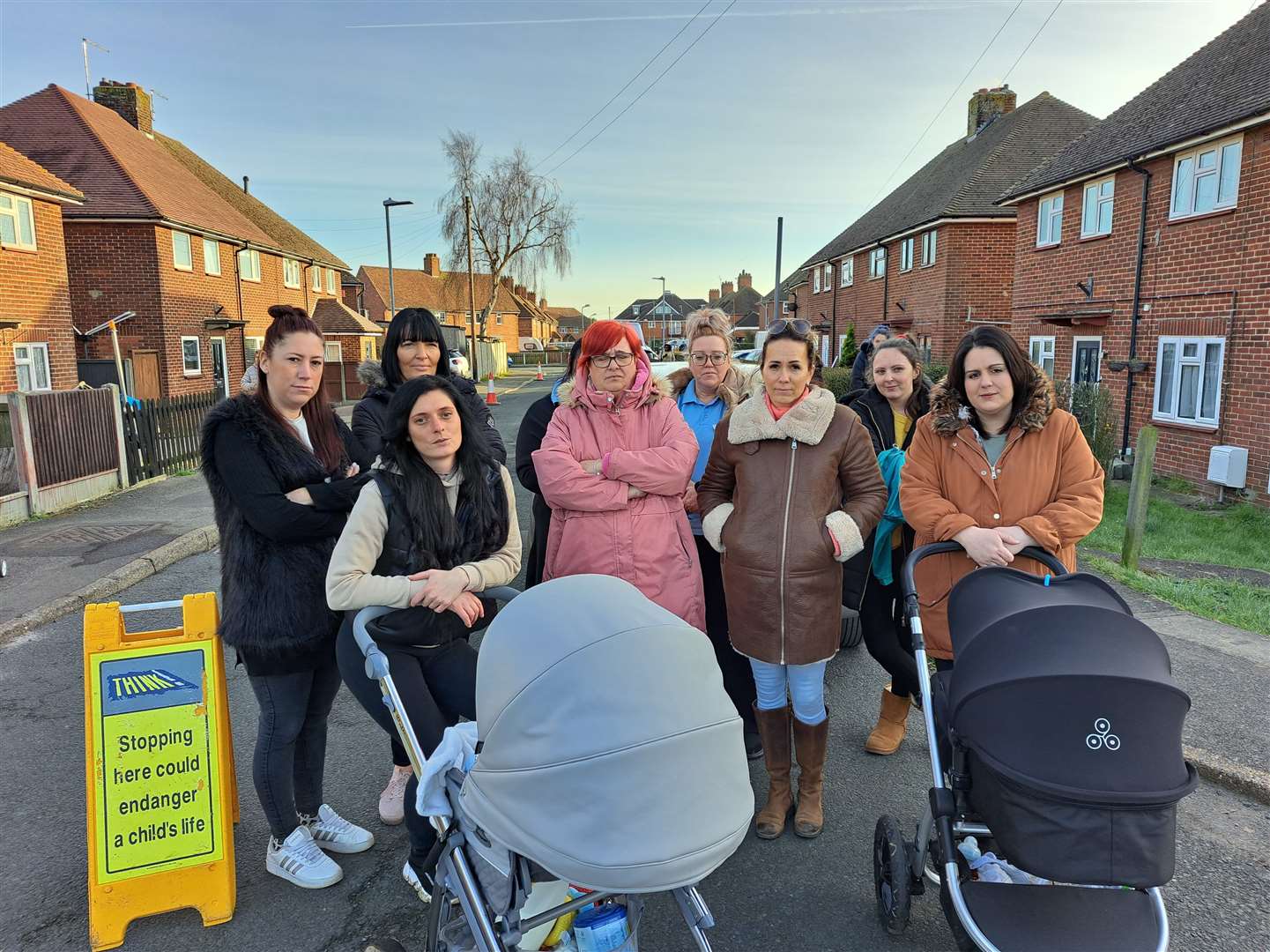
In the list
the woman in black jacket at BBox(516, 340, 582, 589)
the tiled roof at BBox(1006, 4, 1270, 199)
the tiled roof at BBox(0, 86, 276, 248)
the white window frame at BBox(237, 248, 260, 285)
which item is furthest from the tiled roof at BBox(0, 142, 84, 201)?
the tiled roof at BBox(1006, 4, 1270, 199)

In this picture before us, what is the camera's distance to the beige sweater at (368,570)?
8.79ft

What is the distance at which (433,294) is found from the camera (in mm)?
78938

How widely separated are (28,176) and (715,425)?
19.7 m

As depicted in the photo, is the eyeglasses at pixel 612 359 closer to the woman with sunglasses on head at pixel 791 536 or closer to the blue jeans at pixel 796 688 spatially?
the woman with sunglasses on head at pixel 791 536

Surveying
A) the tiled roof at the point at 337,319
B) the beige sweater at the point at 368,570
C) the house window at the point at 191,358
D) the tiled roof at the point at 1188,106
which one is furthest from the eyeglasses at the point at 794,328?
the tiled roof at the point at 337,319

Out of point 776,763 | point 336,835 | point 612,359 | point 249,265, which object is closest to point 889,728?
point 776,763

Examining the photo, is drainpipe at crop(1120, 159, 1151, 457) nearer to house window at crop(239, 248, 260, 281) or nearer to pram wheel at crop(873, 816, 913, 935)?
pram wheel at crop(873, 816, 913, 935)

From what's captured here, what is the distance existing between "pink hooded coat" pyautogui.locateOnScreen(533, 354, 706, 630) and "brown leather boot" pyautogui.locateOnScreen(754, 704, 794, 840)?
55 centimetres

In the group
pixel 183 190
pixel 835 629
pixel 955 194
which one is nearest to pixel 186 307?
pixel 183 190

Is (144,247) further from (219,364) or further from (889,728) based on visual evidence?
(889,728)

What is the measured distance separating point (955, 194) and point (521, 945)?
83.8 feet

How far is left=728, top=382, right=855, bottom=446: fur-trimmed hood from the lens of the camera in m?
3.28

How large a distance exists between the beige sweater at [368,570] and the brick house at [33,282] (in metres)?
17.3

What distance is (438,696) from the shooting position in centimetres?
284
